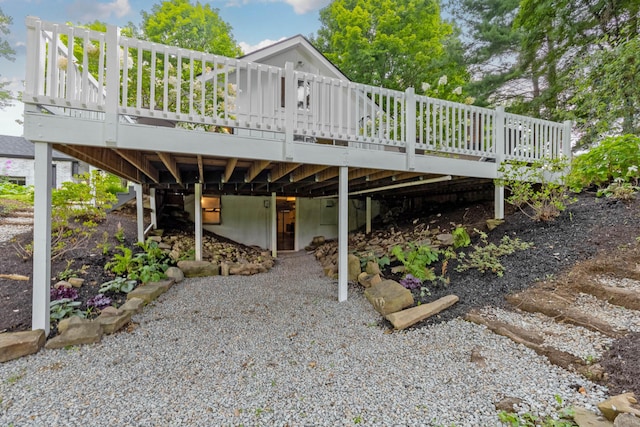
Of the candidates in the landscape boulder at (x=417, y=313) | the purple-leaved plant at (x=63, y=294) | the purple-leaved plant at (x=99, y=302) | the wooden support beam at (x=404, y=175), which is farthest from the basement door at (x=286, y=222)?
the landscape boulder at (x=417, y=313)

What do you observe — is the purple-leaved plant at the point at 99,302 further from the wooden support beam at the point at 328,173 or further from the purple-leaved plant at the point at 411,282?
the purple-leaved plant at the point at 411,282

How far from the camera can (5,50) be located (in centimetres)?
1068

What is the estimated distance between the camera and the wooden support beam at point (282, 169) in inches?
167

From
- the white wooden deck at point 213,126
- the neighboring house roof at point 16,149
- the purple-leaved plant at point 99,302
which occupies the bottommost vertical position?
the purple-leaved plant at point 99,302

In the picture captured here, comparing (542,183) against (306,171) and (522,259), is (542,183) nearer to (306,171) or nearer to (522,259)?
(522,259)

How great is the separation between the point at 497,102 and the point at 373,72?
177 inches

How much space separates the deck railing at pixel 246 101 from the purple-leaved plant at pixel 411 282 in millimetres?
1767

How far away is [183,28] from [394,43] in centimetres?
827

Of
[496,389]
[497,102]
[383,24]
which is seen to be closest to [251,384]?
[496,389]

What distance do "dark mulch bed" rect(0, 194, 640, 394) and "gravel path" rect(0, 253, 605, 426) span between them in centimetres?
63

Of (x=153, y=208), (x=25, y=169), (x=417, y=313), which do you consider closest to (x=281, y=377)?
(x=417, y=313)

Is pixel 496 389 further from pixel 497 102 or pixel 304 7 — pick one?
pixel 304 7

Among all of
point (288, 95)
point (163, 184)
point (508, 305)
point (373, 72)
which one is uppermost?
point (373, 72)

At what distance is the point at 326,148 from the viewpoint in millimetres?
3693
